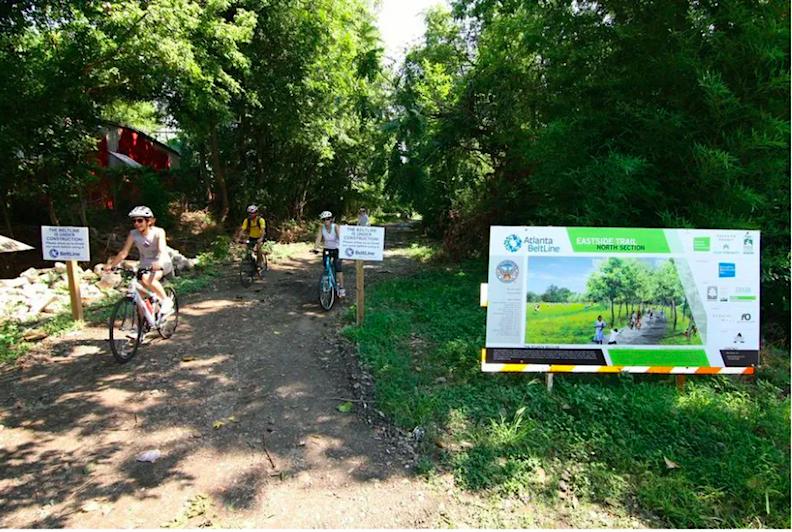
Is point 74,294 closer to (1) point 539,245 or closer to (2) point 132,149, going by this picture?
(1) point 539,245

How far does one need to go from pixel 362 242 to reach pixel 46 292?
601cm

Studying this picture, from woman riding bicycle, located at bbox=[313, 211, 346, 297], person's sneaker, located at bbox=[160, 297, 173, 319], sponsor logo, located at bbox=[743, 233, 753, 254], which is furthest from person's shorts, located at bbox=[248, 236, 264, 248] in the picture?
sponsor logo, located at bbox=[743, 233, 753, 254]

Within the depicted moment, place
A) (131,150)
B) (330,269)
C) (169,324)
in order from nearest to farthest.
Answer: (169,324) → (330,269) → (131,150)

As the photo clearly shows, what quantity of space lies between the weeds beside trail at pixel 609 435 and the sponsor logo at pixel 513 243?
1423 millimetres

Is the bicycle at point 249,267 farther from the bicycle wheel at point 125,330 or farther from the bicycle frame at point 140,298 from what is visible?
the bicycle wheel at point 125,330

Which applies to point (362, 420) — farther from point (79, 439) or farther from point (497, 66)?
point (497, 66)

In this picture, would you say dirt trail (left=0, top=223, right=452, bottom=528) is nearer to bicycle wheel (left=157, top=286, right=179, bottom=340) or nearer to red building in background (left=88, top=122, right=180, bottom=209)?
bicycle wheel (left=157, top=286, right=179, bottom=340)

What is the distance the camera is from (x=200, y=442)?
387 centimetres

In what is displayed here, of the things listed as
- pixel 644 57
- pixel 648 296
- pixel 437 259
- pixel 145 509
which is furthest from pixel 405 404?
pixel 437 259

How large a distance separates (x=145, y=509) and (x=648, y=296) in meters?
4.79

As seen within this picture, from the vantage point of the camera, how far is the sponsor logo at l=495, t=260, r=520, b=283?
15.1 ft

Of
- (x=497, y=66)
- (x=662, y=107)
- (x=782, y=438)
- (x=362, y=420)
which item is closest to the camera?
(x=782, y=438)

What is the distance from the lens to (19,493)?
3.21m

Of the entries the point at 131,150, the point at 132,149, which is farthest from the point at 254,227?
the point at 132,149
